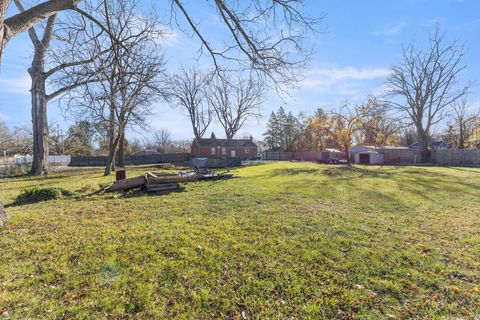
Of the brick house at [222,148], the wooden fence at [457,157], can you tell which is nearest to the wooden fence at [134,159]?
the brick house at [222,148]

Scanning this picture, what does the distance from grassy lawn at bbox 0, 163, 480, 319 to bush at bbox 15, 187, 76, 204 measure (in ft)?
2.99

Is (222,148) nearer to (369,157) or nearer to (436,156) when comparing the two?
(369,157)

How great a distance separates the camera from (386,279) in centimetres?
284

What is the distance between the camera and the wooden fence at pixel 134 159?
31.0m

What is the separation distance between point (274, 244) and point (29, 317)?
2.94 metres

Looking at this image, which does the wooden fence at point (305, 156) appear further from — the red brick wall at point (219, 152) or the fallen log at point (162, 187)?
the fallen log at point (162, 187)

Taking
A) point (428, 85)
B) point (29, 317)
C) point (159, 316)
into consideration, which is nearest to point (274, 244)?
point (159, 316)

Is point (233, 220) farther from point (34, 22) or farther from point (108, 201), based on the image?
point (34, 22)

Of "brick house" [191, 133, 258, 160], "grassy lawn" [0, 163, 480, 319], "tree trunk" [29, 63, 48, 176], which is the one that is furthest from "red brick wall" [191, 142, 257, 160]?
"grassy lawn" [0, 163, 480, 319]

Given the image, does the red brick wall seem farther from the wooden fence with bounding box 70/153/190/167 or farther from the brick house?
the wooden fence with bounding box 70/153/190/167

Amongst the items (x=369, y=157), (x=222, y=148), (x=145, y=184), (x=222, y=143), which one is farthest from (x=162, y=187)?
(x=222, y=143)

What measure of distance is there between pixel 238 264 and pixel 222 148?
39.3 metres

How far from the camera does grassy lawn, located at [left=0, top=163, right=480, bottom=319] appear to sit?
234 centimetres

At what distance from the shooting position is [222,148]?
138 feet
